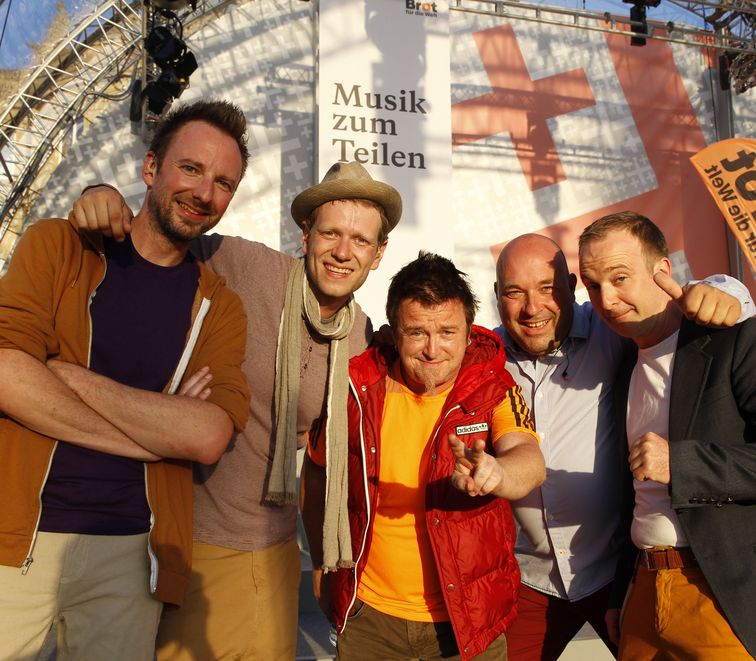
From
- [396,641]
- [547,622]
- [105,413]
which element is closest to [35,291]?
[105,413]

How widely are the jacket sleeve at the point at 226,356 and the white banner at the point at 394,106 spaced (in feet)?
15.0

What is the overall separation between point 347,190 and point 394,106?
501 cm

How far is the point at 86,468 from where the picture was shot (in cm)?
143

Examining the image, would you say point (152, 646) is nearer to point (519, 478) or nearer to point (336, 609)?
point (336, 609)

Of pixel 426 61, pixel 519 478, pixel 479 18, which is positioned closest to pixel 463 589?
pixel 519 478

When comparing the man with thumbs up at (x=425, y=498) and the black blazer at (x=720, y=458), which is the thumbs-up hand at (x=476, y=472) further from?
the black blazer at (x=720, y=458)

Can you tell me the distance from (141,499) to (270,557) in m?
0.53

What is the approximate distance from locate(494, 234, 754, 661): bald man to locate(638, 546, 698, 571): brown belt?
35cm

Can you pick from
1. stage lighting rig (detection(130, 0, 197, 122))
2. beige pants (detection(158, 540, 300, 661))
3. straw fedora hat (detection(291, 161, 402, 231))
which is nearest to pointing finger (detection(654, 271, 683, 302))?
straw fedora hat (detection(291, 161, 402, 231))

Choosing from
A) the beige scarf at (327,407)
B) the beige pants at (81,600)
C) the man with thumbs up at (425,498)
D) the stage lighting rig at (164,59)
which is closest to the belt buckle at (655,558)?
the man with thumbs up at (425,498)

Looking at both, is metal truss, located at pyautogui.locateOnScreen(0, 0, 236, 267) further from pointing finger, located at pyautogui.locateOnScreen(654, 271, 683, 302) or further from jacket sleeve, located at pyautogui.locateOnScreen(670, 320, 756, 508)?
jacket sleeve, located at pyautogui.locateOnScreen(670, 320, 756, 508)

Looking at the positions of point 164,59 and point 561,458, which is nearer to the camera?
point 561,458

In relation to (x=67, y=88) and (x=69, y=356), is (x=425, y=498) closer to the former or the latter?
(x=69, y=356)

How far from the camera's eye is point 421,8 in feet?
22.6
